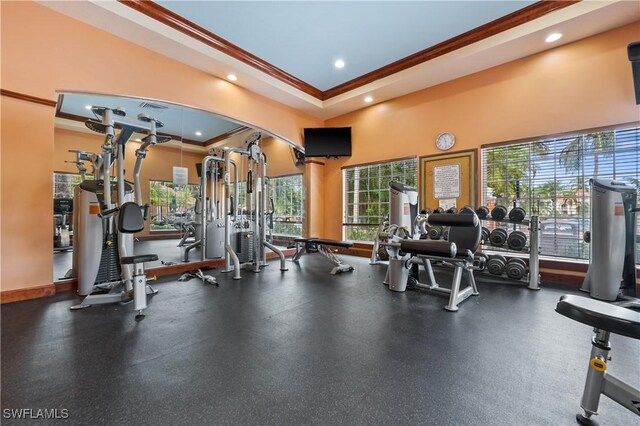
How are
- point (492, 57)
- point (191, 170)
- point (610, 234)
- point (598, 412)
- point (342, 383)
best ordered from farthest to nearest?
point (191, 170) < point (492, 57) < point (610, 234) < point (342, 383) < point (598, 412)

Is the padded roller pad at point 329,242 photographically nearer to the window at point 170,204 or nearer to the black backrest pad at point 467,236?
the black backrest pad at point 467,236

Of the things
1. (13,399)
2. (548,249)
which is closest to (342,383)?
(13,399)

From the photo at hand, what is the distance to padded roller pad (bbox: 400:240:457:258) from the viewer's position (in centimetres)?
266

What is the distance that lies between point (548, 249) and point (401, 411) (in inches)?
158

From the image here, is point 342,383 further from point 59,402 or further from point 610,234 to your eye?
point 610,234

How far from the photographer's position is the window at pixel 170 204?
13.7 ft

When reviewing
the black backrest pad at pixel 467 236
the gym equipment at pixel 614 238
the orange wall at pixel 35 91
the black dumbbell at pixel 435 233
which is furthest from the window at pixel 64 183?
the gym equipment at pixel 614 238

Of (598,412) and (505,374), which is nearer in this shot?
(598,412)

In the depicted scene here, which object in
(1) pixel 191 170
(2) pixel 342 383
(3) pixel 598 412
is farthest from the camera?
(1) pixel 191 170

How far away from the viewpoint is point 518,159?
4.06 metres

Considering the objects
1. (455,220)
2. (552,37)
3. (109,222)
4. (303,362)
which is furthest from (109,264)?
(552,37)

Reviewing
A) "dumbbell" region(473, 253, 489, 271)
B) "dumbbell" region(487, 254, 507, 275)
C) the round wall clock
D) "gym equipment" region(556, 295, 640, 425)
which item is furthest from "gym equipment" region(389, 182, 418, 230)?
"gym equipment" region(556, 295, 640, 425)

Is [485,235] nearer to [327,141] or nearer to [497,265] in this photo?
[497,265]

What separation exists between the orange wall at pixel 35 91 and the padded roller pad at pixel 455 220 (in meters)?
4.26
